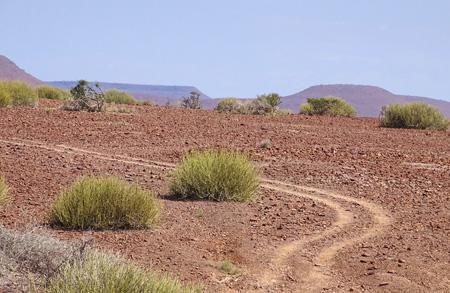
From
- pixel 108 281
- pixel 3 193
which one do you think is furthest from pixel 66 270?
pixel 3 193

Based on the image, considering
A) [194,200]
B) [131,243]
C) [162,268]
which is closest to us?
[162,268]

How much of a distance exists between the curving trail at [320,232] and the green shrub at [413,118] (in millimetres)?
15067

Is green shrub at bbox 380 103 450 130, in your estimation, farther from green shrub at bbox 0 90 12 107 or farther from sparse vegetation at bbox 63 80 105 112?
green shrub at bbox 0 90 12 107

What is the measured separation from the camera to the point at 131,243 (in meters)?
8.27

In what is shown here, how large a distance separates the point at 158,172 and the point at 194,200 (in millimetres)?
2492

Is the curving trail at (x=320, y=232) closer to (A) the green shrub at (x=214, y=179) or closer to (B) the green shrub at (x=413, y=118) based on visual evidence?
(A) the green shrub at (x=214, y=179)

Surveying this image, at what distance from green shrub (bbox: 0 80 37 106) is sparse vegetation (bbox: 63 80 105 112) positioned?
5.42 ft

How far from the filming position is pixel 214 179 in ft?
37.9

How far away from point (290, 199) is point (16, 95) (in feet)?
60.5

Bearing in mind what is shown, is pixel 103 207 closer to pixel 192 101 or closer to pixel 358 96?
pixel 192 101

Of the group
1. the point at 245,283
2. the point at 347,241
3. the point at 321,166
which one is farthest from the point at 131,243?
the point at 321,166

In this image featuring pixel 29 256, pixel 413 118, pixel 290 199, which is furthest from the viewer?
pixel 413 118

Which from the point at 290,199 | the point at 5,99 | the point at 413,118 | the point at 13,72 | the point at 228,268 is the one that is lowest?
the point at 228,268

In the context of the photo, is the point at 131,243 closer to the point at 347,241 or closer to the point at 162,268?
the point at 162,268
